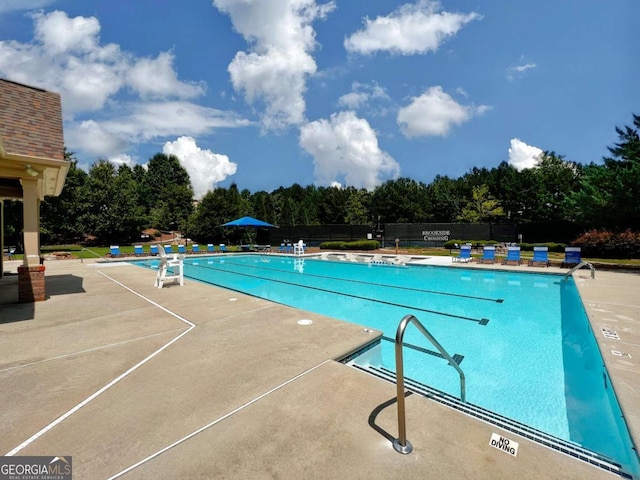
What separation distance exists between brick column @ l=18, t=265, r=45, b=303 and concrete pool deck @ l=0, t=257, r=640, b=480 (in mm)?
1788

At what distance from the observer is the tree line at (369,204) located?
53.1 feet

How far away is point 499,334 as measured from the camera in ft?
18.1

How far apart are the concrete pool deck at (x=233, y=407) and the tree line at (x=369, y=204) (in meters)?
16.4

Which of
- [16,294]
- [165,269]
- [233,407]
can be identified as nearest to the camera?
[233,407]

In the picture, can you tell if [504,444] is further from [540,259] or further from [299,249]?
[299,249]

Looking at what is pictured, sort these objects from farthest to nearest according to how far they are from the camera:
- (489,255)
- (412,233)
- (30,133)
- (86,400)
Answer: (412,233)
(489,255)
(30,133)
(86,400)

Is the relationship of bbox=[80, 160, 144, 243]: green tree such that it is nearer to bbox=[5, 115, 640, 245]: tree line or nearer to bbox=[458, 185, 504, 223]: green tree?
bbox=[5, 115, 640, 245]: tree line

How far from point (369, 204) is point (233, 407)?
120 feet

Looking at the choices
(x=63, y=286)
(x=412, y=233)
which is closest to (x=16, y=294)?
(x=63, y=286)

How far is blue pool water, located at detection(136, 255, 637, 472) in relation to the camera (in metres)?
3.15

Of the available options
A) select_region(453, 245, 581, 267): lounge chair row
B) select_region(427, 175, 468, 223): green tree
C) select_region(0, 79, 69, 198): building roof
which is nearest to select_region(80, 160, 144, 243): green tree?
select_region(0, 79, 69, 198): building roof

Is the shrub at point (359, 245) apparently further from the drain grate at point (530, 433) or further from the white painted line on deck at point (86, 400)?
the drain grate at point (530, 433)

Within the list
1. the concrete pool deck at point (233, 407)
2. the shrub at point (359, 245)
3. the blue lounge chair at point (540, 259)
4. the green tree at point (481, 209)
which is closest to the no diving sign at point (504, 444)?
the concrete pool deck at point (233, 407)

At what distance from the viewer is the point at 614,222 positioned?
14.2 metres
